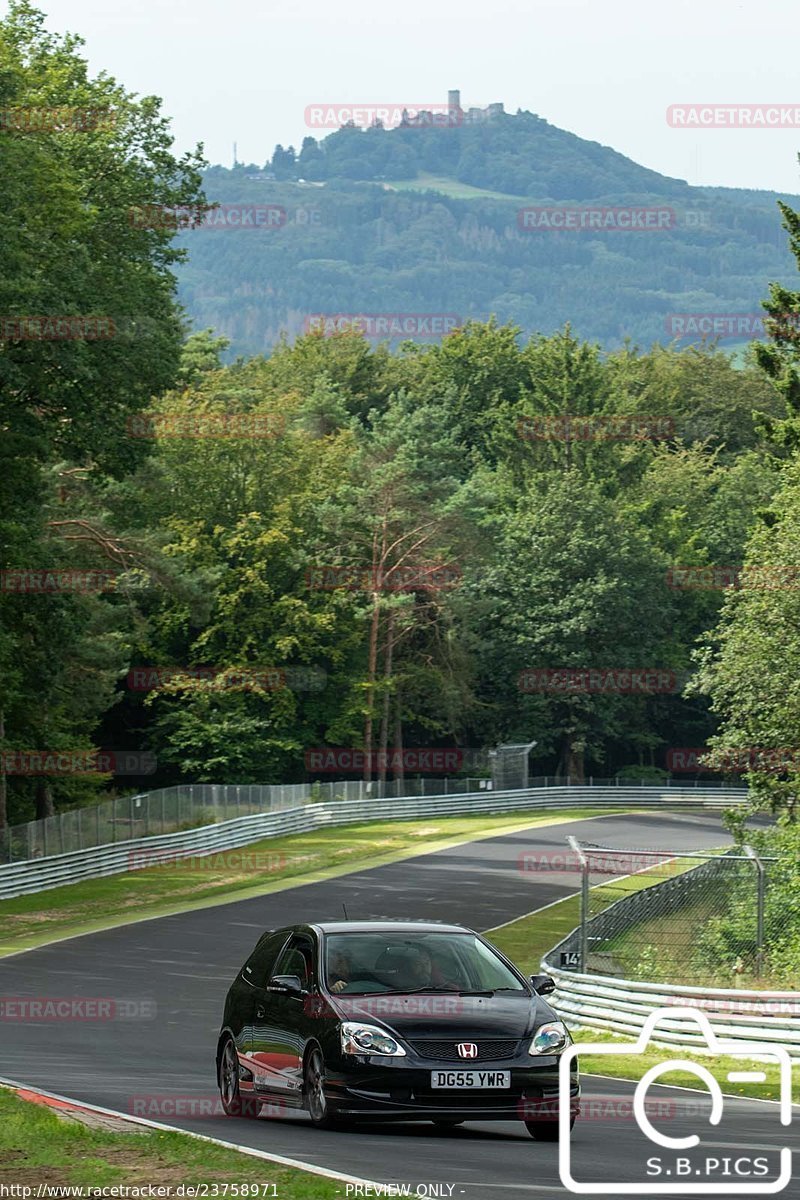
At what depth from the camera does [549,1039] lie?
12266 mm

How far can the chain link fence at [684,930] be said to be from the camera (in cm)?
2203

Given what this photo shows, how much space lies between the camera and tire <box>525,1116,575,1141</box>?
40.3 feet

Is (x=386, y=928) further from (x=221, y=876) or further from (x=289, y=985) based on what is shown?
(x=221, y=876)

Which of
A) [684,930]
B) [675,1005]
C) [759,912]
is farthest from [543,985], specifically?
[684,930]

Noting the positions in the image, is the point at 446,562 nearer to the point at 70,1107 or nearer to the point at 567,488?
the point at 567,488

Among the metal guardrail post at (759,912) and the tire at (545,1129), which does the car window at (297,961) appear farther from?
the metal guardrail post at (759,912)

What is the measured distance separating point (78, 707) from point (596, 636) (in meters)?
38.8

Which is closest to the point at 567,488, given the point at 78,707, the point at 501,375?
the point at 501,375

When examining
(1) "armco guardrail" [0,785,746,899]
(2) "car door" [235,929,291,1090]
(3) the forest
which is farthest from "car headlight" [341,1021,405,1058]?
(1) "armco guardrail" [0,785,746,899]

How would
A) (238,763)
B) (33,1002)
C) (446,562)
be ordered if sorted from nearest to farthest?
(33,1002)
(238,763)
(446,562)

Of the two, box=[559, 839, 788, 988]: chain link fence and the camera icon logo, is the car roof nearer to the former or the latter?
the camera icon logo

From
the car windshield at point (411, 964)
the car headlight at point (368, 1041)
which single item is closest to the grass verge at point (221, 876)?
the car windshield at point (411, 964)

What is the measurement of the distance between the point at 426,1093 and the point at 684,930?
10.7 meters

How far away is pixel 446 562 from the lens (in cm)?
8106
